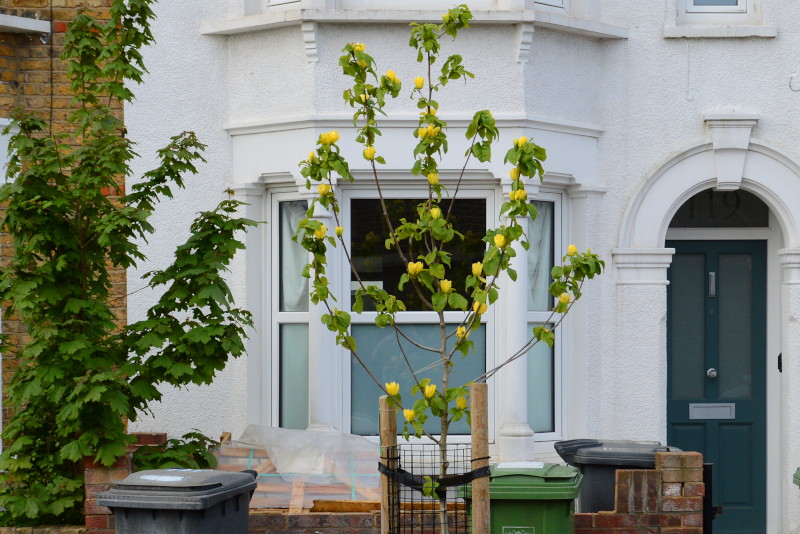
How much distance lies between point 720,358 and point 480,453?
474 cm

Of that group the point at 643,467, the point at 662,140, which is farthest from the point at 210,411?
the point at 662,140

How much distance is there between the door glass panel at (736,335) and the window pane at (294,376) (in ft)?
11.0

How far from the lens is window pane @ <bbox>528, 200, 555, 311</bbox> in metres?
8.66

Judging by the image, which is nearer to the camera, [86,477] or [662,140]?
[86,477]

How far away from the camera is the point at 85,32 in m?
7.17

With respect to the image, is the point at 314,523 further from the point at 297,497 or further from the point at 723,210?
the point at 723,210

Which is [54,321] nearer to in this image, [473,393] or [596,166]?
[473,393]

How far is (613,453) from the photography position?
22.3ft

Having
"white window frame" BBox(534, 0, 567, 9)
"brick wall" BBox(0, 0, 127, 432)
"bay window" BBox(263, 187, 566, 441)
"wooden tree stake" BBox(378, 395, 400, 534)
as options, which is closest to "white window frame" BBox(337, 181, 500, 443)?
"bay window" BBox(263, 187, 566, 441)

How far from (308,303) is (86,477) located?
2.29 m

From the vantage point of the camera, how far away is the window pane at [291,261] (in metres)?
8.62

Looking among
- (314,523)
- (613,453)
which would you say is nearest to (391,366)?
(314,523)

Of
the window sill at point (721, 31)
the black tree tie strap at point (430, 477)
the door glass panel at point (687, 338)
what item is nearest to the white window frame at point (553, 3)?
the window sill at point (721, 31)

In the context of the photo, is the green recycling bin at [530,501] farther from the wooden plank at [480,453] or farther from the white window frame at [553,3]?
the white window frame at [553,3]
